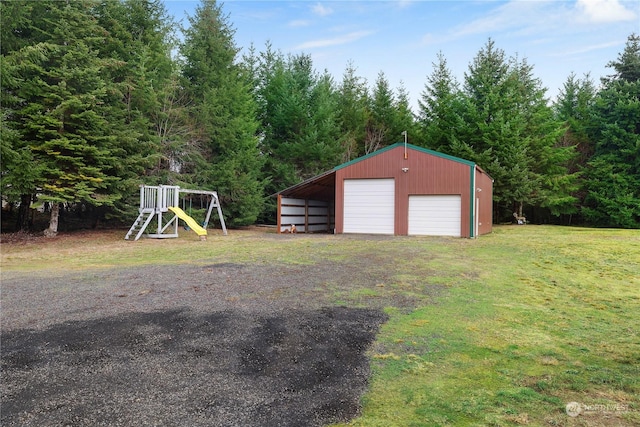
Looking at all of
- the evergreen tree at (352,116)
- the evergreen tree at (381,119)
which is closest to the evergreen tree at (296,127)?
the evergreen tree at (352,116)

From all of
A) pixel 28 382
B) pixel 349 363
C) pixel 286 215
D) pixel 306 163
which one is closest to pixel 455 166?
pixel 286 215

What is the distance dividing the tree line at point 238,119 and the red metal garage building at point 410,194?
536 centimetres

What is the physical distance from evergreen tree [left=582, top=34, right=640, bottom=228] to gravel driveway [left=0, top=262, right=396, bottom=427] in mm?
25479

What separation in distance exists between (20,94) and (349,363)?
1376cm

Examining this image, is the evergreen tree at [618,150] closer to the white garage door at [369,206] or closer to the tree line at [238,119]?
the tree line at [238,119]

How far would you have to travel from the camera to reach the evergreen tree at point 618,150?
2297cm

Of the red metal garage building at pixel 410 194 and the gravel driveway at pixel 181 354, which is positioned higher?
the red metal garage building at pixel 410 194

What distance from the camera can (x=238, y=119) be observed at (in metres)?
19.6

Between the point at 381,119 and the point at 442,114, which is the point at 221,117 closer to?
the point at 381,119

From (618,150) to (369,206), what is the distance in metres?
18.7

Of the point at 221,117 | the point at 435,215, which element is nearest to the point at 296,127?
the point at 221,117

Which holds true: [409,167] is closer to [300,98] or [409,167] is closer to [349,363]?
[300,98]

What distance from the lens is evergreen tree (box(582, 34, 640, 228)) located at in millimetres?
22969

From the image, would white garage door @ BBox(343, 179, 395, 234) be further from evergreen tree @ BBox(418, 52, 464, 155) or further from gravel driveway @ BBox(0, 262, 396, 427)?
gravel driveway @ BBox(0, 262, 396, 427)
